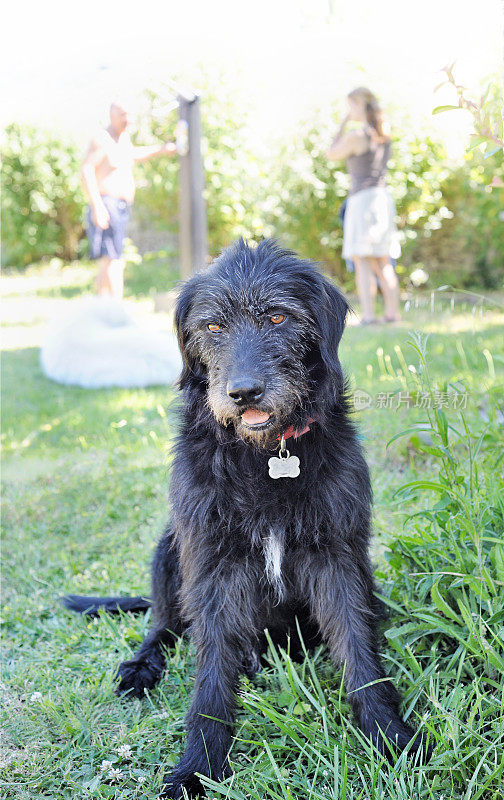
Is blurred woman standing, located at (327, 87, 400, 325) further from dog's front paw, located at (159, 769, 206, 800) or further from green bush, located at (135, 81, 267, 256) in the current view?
dog's front paw, located at (159, 769, 206, 800)

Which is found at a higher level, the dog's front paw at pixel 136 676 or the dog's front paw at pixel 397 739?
the dog's front paw at pixel 397 739

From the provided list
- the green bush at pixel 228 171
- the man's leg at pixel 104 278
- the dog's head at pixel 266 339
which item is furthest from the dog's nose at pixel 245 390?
the green bush at pixel 228 171

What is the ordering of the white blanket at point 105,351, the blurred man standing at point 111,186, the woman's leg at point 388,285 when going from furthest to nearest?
the woman's leg at point 388,285 → the blurred man standing at point 111,186 → the white blanket at point 105,351

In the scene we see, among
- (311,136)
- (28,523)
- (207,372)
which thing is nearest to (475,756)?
(207,372)

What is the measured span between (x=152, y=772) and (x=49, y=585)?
1.48 m

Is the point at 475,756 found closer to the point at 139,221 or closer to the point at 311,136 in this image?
the point at 311,136

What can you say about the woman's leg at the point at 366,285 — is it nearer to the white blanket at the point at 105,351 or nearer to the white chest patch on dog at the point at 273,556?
the white blanket at the point at 105,351

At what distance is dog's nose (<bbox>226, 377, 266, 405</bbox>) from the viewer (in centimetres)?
199

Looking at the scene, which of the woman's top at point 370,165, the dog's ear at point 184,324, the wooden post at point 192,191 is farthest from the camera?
the woman's top at point 370,165

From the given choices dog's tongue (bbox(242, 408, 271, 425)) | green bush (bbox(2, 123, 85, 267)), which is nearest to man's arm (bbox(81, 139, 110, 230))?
dog's tongue (bbox(242, 408, 271, 425))

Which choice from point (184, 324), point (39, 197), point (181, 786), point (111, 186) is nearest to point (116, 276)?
point (111, 186)

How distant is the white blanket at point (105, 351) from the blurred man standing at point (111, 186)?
68cm

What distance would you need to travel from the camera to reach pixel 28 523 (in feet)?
13.4

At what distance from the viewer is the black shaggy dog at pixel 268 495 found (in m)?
2.10
